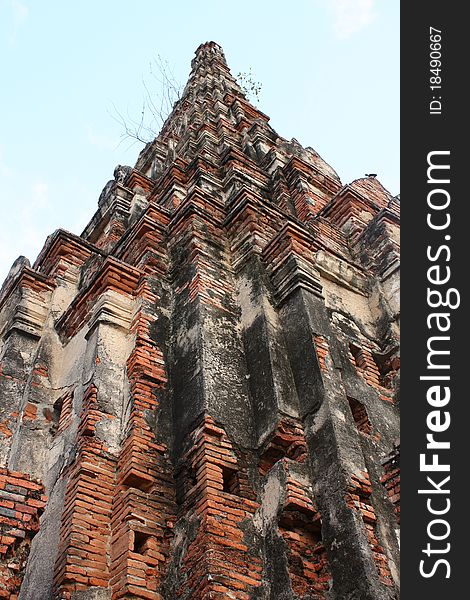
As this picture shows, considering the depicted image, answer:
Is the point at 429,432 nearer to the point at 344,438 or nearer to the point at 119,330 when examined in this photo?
the point at 344,438

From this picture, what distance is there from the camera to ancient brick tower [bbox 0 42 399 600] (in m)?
4.77

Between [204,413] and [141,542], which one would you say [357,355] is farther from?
[141,542]

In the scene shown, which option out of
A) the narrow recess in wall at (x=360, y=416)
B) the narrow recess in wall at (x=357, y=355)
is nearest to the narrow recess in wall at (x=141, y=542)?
the narrow recess in wall at (x=360, y=416)

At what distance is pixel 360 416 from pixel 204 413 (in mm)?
1741

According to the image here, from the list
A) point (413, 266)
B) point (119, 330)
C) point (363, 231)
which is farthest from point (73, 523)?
point (363, 231)

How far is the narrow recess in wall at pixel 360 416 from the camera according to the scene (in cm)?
630

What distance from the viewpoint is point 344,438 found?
5.35m

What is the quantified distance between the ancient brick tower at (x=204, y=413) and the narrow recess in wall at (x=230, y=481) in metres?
0.02

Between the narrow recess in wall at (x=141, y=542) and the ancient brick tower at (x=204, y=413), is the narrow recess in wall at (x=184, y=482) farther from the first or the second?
the narrow recess in wall at (x=141, y=542)

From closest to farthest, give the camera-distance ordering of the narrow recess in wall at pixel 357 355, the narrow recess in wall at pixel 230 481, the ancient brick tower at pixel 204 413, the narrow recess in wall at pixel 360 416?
the ancient brick tower at pixel 204 413 < the narrow recess in wall at pixel 230 481 < the narrow recess in wall at pixel 360 416 < the narrow recess in wall at pixel 357 355

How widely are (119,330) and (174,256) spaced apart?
1631mm

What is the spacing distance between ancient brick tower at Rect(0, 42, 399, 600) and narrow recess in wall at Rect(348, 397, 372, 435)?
20mm

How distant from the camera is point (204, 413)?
562 centimetres

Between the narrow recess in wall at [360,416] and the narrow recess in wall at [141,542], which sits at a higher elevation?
the narrow recess in wall at [360,416]
